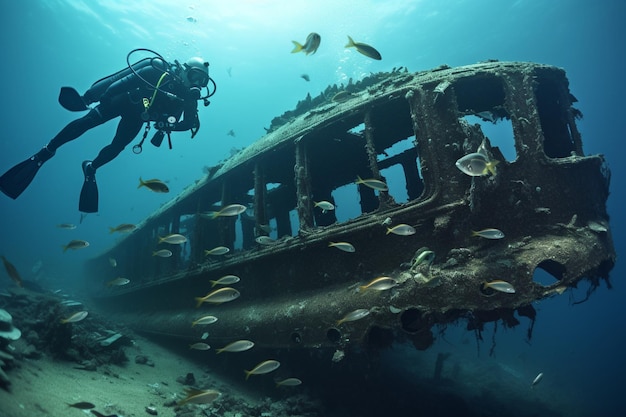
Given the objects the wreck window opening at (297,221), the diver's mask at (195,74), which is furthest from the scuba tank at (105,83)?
the wreck window opening at (297,221)

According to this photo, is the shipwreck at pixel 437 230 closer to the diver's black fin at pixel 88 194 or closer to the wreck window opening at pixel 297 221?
the wreck window opening at pixel 297 221

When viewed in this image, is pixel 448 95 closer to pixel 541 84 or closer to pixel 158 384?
pixel 541 84

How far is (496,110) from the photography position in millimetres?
6715

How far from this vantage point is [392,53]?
141 feet

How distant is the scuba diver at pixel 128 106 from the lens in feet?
22.6

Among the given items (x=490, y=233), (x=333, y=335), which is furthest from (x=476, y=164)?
(x=333, y=335)

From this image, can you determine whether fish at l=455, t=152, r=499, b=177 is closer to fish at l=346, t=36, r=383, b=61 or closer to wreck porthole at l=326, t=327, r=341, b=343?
fish at l=346, t=36, r=383, b=61

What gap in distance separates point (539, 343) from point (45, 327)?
68670mm

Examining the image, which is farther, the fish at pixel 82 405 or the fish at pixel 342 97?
the fish at pixel 342 97

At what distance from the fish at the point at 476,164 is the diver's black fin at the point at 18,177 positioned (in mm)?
8414

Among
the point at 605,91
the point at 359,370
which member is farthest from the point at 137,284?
the point at 605,91

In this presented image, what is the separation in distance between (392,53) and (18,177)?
45.0 m

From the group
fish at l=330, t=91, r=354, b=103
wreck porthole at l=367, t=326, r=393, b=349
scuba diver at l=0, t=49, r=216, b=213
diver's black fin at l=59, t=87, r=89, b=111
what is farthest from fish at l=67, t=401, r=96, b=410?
fish at l=330, t=91, r=354, b=103

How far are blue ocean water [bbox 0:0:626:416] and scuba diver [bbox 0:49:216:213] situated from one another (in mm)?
9357
